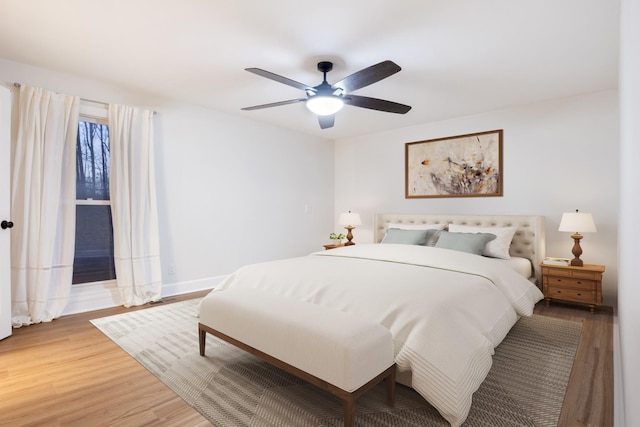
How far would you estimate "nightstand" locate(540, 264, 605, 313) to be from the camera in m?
3.35

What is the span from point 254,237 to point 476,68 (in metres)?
3.49

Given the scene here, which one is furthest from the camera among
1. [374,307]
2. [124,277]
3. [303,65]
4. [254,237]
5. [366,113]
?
[254,237]

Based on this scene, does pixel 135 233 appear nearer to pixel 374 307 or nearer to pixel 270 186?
pixel 270 186

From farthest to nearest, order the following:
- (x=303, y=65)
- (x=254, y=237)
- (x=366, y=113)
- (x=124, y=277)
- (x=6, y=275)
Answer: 1. (x=254, y=237)
2. (x=366, y=113)
3. (x=124, y=277)
4. (x=303, y=65)
5. (x=6, y=275)

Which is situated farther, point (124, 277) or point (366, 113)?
point (366, 113)

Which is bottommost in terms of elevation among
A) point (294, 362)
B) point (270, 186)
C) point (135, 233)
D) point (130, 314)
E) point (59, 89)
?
point (130, 314)

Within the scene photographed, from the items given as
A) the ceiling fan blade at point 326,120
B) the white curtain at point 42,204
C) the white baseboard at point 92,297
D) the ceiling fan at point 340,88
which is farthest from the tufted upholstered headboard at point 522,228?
the white curtain at point 42,204

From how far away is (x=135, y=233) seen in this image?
12.0ft

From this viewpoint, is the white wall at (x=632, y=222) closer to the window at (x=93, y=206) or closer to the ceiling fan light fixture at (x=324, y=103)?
the ceiling fan light fixture at (x=324, y=103)

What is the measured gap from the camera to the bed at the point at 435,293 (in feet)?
5.62

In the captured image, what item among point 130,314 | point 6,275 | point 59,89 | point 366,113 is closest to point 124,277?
point 130,314

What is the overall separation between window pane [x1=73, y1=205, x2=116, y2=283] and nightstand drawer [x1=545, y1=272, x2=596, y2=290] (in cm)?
487

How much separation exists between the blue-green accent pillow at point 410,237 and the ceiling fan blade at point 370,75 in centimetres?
207

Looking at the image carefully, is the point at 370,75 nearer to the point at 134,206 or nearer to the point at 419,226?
the point at 419,226
